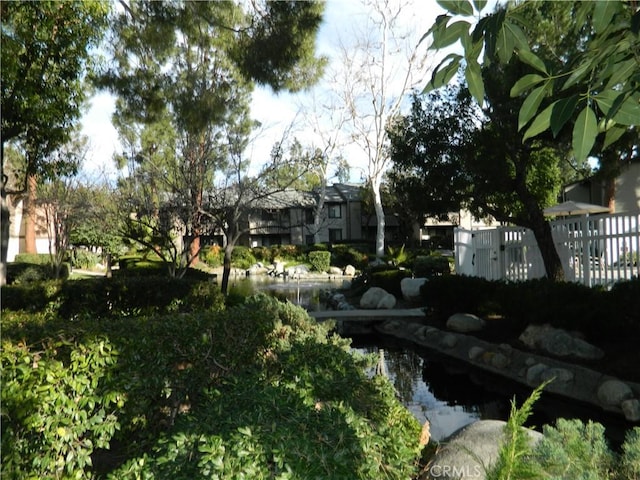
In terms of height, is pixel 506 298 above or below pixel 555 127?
below

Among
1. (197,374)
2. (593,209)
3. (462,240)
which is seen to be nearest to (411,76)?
(593,209)

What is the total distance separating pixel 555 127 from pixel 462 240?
1401 centimetres

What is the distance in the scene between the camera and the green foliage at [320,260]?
1346 inches

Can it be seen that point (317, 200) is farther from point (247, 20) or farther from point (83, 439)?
point (83, 439)

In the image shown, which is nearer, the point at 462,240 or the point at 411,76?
the point at 462,240

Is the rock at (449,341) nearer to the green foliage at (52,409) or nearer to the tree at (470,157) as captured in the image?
the tree at (470,157)

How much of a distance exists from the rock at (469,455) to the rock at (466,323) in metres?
6.15

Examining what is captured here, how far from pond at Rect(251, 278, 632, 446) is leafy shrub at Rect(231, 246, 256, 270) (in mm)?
25437

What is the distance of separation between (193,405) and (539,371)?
5.20m

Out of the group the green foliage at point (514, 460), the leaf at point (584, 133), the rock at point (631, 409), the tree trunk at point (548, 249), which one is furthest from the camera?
the tree trunk at point (548, 249)

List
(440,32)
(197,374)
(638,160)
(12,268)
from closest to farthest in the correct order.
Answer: (440,32)
(197,374)
(12,268)
(638,160)

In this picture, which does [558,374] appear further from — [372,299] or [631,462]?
[372,299]

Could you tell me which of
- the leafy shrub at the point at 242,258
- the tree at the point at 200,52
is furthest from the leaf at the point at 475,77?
the leafy shrub at the point at 242,258

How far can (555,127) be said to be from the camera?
1.58 meters
